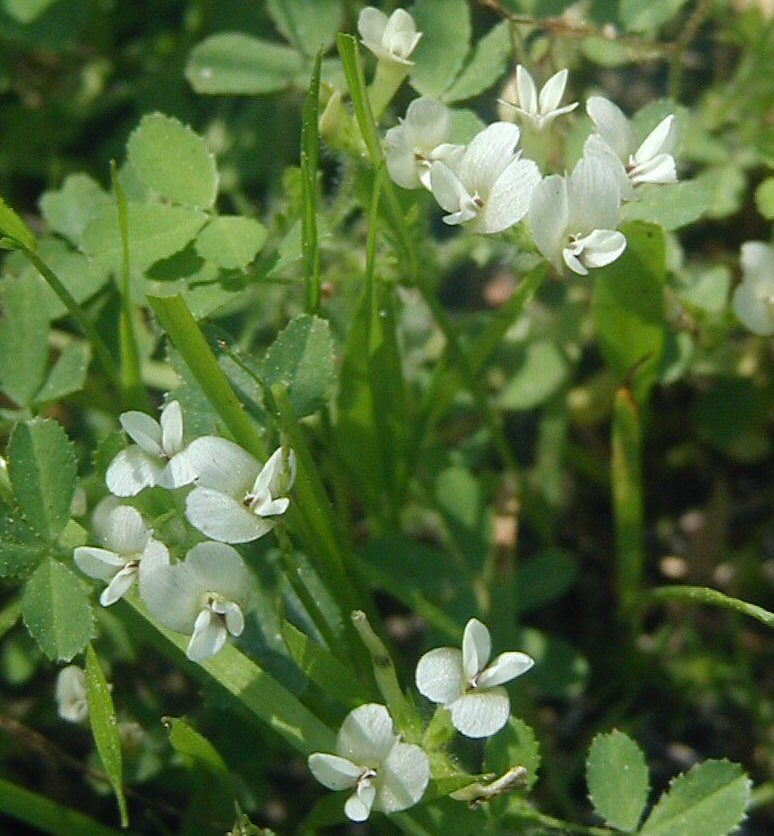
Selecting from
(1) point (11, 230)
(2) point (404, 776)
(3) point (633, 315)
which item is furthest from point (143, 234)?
(2) point (404, 776)

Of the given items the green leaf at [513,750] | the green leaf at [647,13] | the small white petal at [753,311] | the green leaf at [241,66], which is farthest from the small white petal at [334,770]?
the green leaf at [647,13]

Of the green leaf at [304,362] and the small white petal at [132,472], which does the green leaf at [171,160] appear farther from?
the small white petal at [132,472]

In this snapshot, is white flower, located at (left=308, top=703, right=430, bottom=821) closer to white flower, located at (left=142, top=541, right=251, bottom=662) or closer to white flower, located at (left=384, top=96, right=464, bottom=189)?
white flower, located at (left=142, top=541, right=251, bottom=662)

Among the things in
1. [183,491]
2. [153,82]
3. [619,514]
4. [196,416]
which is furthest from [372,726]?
[153,82]

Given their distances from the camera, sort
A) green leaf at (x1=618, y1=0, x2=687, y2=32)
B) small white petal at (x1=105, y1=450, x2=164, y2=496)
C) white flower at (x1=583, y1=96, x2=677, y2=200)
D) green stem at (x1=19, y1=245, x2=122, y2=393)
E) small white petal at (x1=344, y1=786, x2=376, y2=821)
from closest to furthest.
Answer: small white petal at (x1=344, y1=786, x2=376, y2=821) → small white petal at (x1=105, y1=450, x2=164, y2=496) → white flower at (x1=583, y1=96, x2=677, y2=200) → green stem at (x1=19, y1=245, x2=122, y2=393) → green leaf at (x1=618, y1=0, x2=687, y2=32)

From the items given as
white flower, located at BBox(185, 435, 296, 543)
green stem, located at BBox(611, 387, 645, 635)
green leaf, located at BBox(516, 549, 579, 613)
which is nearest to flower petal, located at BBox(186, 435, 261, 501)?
white flower, located at BBox(185, 435, 296, 543)

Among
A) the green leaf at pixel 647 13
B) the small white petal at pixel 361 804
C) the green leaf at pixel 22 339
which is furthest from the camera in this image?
the green leaf at pixel 647 13

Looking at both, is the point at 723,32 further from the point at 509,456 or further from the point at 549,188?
the point at 549,188

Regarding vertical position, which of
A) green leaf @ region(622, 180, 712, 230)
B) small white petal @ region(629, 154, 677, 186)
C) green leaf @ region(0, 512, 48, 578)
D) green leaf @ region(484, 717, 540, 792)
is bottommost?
green leaf @ region(484, 717, 540, 792)
